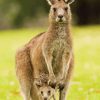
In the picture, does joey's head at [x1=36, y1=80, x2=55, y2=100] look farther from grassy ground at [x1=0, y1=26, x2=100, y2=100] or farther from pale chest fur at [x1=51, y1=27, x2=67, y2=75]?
grassy ground at [x1=0, y1=26, x2=100, y2=100]

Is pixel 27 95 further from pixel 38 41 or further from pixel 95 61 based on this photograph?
pixel 95 61

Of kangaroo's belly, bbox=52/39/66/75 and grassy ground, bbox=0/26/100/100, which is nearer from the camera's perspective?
kangaroo's belly, bbox=52/39/66/75

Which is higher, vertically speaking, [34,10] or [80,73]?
[80,73]

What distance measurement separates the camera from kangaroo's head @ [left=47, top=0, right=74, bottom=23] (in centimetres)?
692

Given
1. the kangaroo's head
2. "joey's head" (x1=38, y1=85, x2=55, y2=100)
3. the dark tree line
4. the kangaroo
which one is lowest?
the dark tree line

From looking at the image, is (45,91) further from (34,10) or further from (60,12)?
(34,10)

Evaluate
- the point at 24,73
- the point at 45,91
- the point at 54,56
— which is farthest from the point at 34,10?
the point at 45,91

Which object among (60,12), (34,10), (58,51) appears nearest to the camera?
(60,12)

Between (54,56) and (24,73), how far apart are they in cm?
50

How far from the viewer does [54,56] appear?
7074 millimetres

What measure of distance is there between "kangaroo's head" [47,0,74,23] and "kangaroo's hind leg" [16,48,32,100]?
68cm

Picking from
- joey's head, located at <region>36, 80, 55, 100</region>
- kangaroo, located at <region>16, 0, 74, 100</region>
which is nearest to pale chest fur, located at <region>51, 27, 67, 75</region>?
kangaroo, located at <region>16, 0, 74, 100</region>

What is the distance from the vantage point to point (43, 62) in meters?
7.19

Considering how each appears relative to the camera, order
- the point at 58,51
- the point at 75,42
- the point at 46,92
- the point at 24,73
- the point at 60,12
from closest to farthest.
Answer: the point at 46,92 → the point at 60,12 → the point at 58,51 → the point at 24,73 → the point at 75,42
